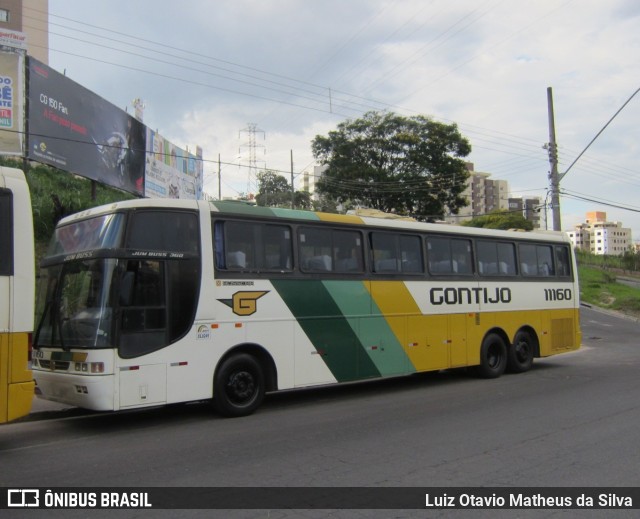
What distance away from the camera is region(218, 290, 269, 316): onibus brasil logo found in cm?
892

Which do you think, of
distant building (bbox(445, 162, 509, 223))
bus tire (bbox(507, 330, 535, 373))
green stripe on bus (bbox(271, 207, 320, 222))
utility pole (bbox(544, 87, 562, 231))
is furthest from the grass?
distant building (bbox(445, 162, 509, 223))

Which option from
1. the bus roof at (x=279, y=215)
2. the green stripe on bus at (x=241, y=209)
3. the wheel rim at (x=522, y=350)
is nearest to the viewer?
the bus roof at (x=279, y=215)

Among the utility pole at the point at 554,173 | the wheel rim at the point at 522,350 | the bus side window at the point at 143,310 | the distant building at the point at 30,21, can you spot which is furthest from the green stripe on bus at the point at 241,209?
the distant building at the point at 30,21

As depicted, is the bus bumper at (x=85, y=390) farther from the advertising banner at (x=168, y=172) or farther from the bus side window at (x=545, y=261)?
the advertising banner at (x=168, y=172)

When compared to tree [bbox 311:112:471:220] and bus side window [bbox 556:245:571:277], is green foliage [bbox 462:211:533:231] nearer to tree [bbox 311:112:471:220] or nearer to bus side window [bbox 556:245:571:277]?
tree [bbox 311:112:471:220]

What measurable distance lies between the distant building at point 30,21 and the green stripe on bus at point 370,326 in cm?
5466

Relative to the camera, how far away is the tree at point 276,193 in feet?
215

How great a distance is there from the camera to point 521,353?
14.0m

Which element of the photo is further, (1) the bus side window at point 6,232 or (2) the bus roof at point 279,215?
(2) the bus roof at point 279,215

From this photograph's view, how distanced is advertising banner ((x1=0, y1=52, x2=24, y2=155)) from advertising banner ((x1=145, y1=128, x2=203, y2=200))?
9068mm

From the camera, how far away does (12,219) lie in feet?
22.4

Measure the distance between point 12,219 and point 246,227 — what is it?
350 cm

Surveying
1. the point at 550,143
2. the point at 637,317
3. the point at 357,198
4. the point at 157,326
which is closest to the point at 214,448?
the point at 157,326

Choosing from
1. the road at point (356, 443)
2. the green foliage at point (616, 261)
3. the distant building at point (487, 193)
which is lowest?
the road at point (356, 443)
